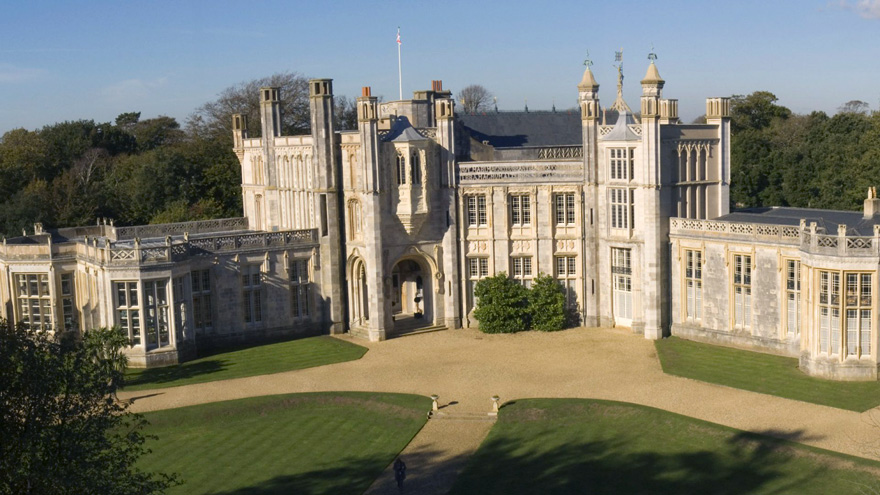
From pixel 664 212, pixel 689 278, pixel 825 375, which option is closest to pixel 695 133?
pixel 664 212

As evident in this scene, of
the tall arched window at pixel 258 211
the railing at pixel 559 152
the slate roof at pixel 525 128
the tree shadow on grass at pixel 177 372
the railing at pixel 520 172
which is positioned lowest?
the tree shadow on grass at pixel 177 372

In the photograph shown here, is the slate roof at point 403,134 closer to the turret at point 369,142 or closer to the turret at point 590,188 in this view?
the turret at point 369,142

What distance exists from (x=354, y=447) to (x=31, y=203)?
4074 centimetres

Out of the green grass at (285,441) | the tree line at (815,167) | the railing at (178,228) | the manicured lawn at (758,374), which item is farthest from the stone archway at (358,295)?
the tree line at (815,167)

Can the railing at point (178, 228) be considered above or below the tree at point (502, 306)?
above

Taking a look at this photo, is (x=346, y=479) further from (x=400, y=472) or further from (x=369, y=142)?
(x=369, y=142)

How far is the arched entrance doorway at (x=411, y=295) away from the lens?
49.4 meters

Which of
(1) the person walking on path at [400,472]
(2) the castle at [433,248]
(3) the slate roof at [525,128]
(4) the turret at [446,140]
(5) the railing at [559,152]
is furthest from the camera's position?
(3) the slate roof at [525,128]

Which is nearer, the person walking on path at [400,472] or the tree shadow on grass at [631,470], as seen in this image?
the tree shadow on grass at [631,470]

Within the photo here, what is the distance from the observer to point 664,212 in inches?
1752

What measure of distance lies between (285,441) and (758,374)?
17.9m

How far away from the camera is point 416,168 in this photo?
47.3 metres

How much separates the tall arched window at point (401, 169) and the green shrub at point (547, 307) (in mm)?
8227

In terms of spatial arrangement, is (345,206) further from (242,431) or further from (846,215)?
(846,215)
